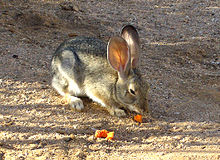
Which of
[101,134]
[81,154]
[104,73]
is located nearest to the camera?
[81,154]

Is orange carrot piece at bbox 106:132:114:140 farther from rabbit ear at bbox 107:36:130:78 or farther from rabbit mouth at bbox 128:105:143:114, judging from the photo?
rabbit ear at bbox 107:36:130:78

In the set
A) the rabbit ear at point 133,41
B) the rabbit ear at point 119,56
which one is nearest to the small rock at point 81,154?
the rabbit ear at point 119,56

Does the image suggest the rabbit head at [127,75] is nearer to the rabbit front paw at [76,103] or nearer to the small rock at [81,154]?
the rabbit front paw at [76,103]

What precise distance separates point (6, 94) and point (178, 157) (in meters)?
2.96

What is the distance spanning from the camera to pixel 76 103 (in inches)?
228

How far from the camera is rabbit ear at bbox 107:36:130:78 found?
552 centimetres

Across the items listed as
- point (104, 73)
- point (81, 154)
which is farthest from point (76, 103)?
point (81, 154)

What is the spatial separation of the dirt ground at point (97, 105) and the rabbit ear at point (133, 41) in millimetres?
897

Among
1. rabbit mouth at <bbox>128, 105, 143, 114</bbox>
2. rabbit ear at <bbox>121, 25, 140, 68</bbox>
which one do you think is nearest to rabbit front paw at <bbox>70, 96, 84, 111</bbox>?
rabbit mouth at <bbox>128, 105, 143, 114</bbox>

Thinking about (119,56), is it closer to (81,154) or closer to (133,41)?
(133,41)

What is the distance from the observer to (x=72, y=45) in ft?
20.6

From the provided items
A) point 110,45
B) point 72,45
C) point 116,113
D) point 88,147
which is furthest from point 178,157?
point 72,45

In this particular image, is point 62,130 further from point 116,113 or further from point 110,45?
point 110,45

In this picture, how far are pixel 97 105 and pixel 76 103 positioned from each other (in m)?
0.47
